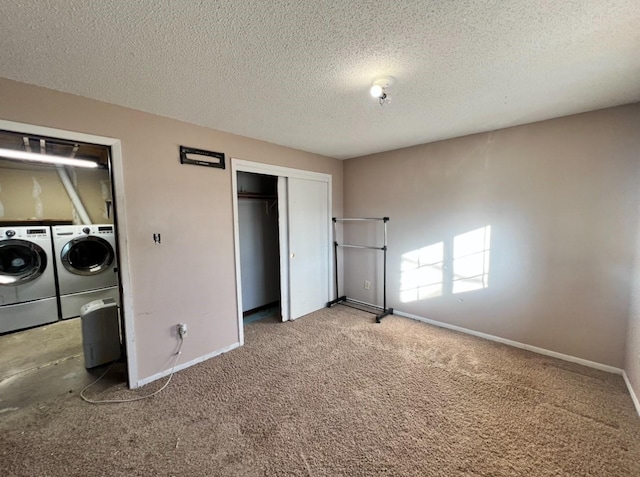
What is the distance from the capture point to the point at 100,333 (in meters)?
2.56

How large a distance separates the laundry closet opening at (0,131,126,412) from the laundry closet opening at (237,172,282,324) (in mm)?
1494

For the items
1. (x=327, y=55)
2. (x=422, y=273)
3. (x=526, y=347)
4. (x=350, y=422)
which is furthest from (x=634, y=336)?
(x=327, y=55)

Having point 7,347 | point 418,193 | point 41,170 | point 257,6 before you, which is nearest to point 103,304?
point 7,347

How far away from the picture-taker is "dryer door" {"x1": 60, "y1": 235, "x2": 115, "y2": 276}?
365cm

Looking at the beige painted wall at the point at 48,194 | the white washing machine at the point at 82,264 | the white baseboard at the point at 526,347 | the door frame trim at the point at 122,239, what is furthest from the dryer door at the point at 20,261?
the white baseboard at the point at 526,347

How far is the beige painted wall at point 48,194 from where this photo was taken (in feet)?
11.4

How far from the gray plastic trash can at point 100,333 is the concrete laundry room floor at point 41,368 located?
11 centimetres

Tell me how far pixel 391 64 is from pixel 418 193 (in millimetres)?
2080

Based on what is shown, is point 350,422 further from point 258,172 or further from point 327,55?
point 258,172

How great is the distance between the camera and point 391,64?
1.56 meters

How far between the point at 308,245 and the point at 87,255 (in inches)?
131

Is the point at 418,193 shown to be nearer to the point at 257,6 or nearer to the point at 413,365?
the point at 413,365

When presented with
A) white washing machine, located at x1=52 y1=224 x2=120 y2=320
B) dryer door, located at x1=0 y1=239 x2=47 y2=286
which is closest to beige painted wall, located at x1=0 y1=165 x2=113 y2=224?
white washing machine, located at x1=52 y1=224 x2=120 y2=320

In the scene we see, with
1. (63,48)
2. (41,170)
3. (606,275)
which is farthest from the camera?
(41,170)
